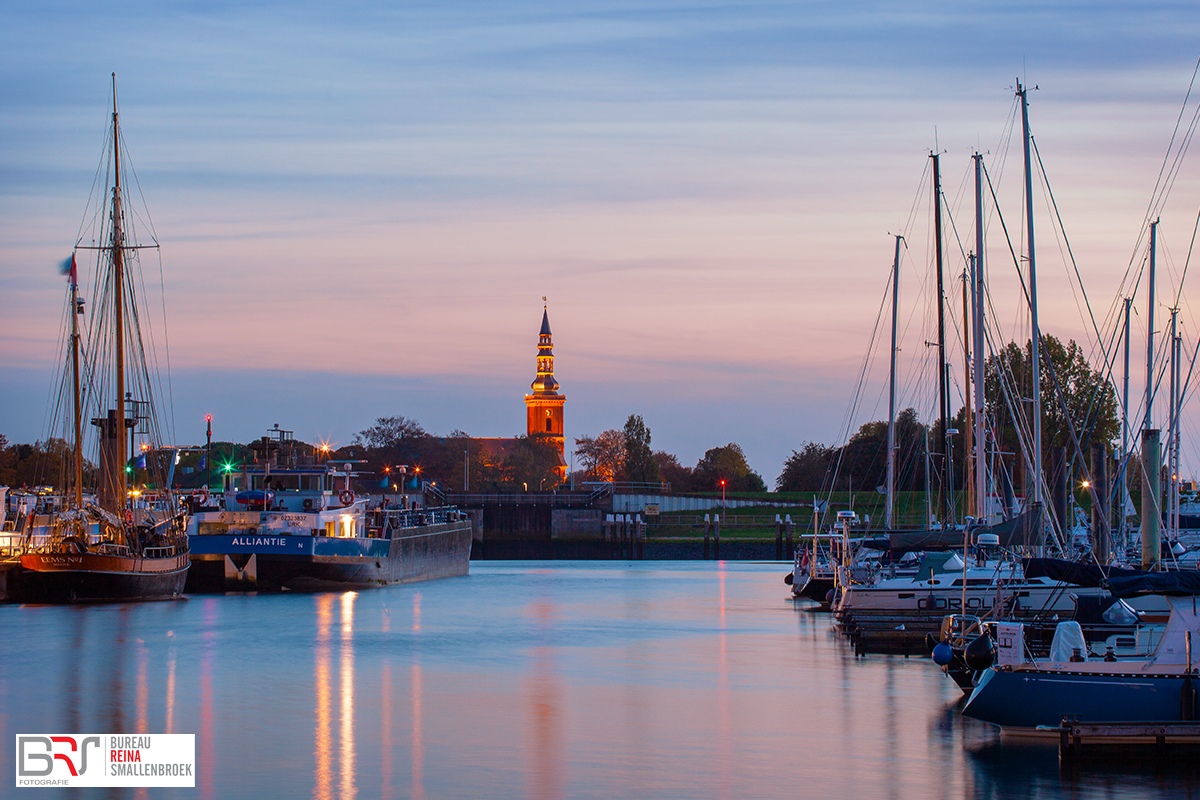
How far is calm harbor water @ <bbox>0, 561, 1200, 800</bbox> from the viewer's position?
20.8 metres

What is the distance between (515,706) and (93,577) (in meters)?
26.1

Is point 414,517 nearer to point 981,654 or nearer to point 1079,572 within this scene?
point 1079,572

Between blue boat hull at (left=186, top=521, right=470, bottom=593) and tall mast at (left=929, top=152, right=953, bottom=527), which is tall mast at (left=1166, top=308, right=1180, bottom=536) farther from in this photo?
blue boat hull at (left=186, top=521, right=470, bottom=593)

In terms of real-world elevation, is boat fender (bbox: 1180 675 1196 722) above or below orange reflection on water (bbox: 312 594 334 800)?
above

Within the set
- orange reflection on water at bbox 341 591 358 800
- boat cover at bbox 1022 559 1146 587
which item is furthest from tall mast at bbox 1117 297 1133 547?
orange reflection on water at bbox 341 591 358 800

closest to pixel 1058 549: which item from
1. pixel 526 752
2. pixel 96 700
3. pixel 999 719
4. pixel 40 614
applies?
pixel 999 719

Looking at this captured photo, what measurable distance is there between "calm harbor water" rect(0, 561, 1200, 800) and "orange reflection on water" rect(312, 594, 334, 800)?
0.09m

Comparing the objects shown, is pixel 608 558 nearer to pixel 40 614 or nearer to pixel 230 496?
pixel 230 496

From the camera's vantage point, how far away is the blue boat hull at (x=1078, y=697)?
68.5ft

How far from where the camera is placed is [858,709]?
27.8 m

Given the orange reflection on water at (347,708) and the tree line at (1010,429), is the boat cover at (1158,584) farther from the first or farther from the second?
the tree line at (1010,429)

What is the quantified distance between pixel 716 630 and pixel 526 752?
76.4 ft

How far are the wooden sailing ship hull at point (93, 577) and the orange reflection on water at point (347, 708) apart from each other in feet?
24.4

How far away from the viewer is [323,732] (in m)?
25.4
